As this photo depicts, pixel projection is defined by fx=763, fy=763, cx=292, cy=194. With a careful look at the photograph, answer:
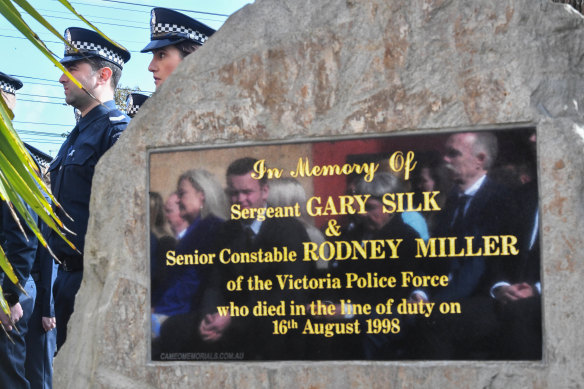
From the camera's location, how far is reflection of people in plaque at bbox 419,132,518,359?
2.67 metres

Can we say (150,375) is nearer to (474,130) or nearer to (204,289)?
(204,289)

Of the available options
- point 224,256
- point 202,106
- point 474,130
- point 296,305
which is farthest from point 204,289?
point 474,130

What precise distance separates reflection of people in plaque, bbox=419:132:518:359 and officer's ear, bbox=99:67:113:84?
86.7 inches

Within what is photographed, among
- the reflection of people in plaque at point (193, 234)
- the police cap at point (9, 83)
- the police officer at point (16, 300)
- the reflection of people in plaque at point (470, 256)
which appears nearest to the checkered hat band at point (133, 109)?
the police cap at point (9, 83)

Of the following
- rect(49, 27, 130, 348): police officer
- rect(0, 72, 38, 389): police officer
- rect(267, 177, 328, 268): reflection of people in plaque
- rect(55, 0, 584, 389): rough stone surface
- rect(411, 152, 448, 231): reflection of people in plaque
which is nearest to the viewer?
rect(55, 0, 584, 389): rough stone surface

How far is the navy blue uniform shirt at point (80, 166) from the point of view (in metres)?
3.69

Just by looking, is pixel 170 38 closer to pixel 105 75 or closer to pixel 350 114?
pixel 105 75

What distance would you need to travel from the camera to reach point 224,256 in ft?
9.59

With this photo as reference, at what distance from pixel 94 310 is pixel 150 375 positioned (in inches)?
13.8

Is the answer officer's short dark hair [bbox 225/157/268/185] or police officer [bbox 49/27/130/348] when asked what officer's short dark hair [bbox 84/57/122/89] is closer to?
police officer [bbox 49/27/130/348]

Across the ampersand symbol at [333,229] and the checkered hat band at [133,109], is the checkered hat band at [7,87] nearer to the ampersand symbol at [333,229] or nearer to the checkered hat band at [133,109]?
the checkered hat band at [133,109]

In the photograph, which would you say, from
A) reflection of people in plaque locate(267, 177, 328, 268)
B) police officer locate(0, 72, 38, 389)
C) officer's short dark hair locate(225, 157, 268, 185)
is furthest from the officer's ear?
reflection of people in plaque locate(267, 177, 328, 268)

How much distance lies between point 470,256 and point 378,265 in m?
0.33

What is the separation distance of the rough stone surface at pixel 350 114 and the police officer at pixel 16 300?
1.16 m
